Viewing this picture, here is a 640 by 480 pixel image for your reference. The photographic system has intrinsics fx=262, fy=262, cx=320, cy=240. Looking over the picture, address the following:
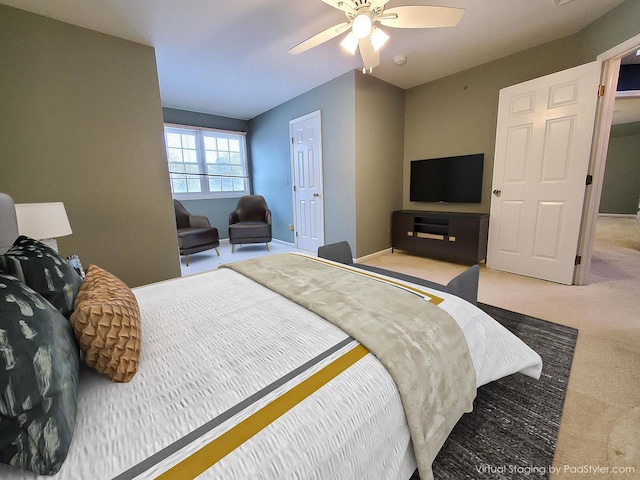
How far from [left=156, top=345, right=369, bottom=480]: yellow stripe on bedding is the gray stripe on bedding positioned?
1.3 inches

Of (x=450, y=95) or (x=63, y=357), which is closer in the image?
(x=63, y=357)

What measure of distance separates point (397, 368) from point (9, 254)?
122 centimetres

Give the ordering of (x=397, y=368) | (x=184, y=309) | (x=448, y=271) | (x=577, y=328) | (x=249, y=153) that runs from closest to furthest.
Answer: (x=397, y=368) → (x=184, y=309) → (x=577, y=328) → (x=448, y=271) → (x=249, y=153)

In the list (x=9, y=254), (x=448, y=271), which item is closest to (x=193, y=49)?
(x=9, y=254)

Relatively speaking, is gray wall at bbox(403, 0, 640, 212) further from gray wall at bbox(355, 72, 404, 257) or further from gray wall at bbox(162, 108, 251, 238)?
gray wall at bbox(162, 108, 251, 238)

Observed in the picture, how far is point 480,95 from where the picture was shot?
340 cm

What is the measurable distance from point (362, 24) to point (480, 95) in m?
2.50

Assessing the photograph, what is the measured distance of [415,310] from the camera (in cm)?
102

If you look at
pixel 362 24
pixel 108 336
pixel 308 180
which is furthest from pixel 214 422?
pixel 308 180

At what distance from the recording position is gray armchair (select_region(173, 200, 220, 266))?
12.2 feet

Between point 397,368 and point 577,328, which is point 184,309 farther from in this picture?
point 577,328

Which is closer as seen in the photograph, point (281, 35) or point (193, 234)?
point (281, 35)

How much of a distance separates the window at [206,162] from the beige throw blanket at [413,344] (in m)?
4.47

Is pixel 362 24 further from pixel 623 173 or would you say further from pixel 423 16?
pixel 623 173
